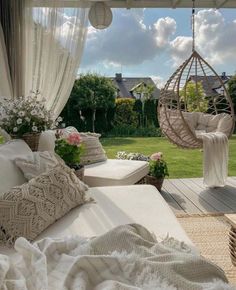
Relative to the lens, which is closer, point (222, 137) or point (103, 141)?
point (222, 137)

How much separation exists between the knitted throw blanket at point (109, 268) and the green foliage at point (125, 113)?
7169 mm

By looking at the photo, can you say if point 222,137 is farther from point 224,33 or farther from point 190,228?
point 224,33

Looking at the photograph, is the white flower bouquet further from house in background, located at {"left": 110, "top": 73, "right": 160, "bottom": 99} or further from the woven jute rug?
house in background, located at {"left": 110, "top": 73, "right": 160, "bottom": 99}

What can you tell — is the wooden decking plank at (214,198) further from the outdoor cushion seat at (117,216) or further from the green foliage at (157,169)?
the outdoor cushion seat at (117,216)

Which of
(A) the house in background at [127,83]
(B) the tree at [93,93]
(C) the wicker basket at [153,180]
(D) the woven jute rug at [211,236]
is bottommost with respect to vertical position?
(D) the woven jute rug at [211,236]

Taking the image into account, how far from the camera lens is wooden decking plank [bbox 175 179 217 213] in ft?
11.2

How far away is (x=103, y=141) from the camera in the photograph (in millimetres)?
7777

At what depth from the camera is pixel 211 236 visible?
2734mm

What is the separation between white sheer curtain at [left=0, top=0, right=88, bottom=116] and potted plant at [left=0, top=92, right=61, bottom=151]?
957 millimetres

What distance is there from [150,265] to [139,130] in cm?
730

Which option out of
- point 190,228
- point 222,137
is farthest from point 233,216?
point 222,137

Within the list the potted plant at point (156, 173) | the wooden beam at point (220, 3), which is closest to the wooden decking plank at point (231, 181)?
the potted plant at point (156, 173)

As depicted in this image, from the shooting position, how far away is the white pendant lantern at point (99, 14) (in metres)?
3.70

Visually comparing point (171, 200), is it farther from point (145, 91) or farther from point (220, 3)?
point (145, 91)
